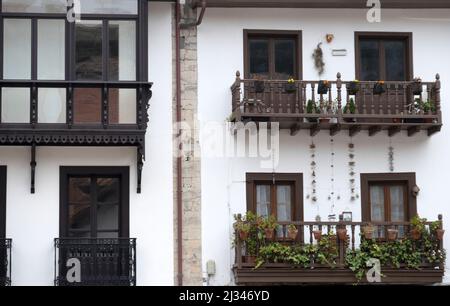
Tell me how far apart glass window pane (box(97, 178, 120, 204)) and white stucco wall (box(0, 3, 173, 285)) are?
341 mm

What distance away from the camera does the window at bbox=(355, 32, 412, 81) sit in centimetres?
2334

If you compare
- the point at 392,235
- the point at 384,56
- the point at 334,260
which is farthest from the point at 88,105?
the point at 392,235

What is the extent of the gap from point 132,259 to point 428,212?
239 inches

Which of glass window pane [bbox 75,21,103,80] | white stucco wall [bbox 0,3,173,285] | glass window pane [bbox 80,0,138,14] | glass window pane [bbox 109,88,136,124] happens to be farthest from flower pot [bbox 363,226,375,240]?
glass window pane [bbox 80,0,138,14]

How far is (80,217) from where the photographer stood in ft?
72.8

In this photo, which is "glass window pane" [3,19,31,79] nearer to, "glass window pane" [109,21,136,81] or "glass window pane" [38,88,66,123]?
"glass window pane" [38,88,66,123]

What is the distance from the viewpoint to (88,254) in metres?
21.7

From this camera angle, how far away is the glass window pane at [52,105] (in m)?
21.6

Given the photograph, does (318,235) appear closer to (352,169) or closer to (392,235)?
(392,235)

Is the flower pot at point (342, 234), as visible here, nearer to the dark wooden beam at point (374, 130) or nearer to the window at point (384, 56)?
the dark wooden beam at point (374, 130)

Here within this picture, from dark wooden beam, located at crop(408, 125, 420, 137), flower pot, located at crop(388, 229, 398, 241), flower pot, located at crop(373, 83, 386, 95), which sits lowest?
flower pot, located at crop(388, 229, 398, 241)

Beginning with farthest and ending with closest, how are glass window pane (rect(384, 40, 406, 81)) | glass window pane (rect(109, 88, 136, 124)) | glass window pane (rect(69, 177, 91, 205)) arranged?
glass window pane (rect(384, 40, 406, 81)) < glass window pane (rect(69, 177, 91, 205)) < glass window pane (rect(109, 88, 136, 124))
